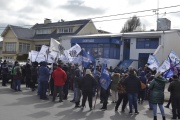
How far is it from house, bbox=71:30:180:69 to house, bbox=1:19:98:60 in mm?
11672

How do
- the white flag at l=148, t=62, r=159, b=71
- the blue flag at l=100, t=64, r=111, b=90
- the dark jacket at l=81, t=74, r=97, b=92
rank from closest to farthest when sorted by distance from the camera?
the dark jacket at l=81, t=74, r=97, b=92
the blue flag at l=100, t=64, r=111, b=90
the white flag at l=148, t=62, r=159, b=71

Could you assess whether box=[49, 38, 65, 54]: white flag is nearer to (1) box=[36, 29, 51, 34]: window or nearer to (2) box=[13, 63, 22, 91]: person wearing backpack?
(2) box=[13, 63, 22, 91]: person wearing backpack

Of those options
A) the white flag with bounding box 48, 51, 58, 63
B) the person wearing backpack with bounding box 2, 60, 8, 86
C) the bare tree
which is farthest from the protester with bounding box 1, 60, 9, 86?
the bare tree

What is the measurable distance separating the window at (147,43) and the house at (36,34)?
622 inches

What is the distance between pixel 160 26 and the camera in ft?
117

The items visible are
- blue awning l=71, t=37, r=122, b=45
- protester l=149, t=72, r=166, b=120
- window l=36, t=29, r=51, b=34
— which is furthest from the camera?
window l=36, t=29, r=51, b=34

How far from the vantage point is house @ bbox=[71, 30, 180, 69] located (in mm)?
28422

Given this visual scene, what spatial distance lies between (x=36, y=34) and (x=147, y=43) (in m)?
26.9

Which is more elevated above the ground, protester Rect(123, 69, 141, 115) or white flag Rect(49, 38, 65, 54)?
white flag Rect(49, 38, 65, 54)

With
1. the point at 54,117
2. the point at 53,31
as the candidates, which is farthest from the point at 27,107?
the point at 53,31

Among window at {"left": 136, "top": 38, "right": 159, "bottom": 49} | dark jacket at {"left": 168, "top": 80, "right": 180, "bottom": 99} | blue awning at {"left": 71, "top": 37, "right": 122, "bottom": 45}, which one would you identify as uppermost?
blue awning at {"left": 71, "top": 37, "right": 122, "bottom": 45}

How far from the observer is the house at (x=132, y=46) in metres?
28.4

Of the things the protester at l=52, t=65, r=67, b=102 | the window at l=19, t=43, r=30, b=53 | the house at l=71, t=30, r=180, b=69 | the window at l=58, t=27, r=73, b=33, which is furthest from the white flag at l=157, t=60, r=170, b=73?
the window at l=19, t=43, r=30, b=53

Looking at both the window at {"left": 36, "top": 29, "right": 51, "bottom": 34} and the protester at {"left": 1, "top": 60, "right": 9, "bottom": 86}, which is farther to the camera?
the window at {"left": 36, "top": 29, "right": 51, "bottom": 34}
